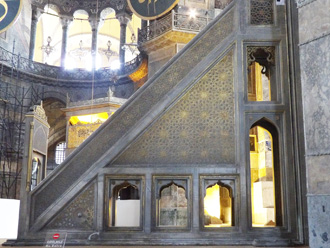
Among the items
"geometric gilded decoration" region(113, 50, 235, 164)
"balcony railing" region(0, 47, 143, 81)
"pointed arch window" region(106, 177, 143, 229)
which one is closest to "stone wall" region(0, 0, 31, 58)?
"balcony railing" region(0, 47, 143, 81)

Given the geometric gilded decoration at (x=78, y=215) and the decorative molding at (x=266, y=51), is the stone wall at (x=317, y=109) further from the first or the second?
the geometric gilded decoration at (x=78, y=215)

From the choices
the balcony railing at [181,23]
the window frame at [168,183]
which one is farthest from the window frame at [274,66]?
the balcony railing at [181,23]

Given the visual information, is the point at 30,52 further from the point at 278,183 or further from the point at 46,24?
the point at 278,183

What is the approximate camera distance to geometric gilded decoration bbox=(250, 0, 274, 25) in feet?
17.6

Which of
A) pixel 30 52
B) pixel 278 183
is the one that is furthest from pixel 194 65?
pixel 30 52

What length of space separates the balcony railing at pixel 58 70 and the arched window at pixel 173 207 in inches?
294

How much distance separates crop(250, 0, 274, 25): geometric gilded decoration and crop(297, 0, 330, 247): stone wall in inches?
54.3

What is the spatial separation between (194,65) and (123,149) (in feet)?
4.55

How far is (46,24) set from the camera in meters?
20.0

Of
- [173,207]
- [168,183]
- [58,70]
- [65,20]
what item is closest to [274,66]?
[168,183]

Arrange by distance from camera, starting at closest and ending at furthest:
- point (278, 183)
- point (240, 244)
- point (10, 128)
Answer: point (240, 244)
point (278, 183)
point (10, 128)

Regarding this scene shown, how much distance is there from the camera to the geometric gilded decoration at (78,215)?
4656mm

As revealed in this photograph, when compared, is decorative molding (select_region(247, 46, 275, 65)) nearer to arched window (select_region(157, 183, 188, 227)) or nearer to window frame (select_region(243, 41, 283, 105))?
window frame (select_region(243, 41, 283, 105))

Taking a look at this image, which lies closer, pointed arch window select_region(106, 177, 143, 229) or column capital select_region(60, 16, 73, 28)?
pointed arch window select_region(106, 177, 143, 229)
